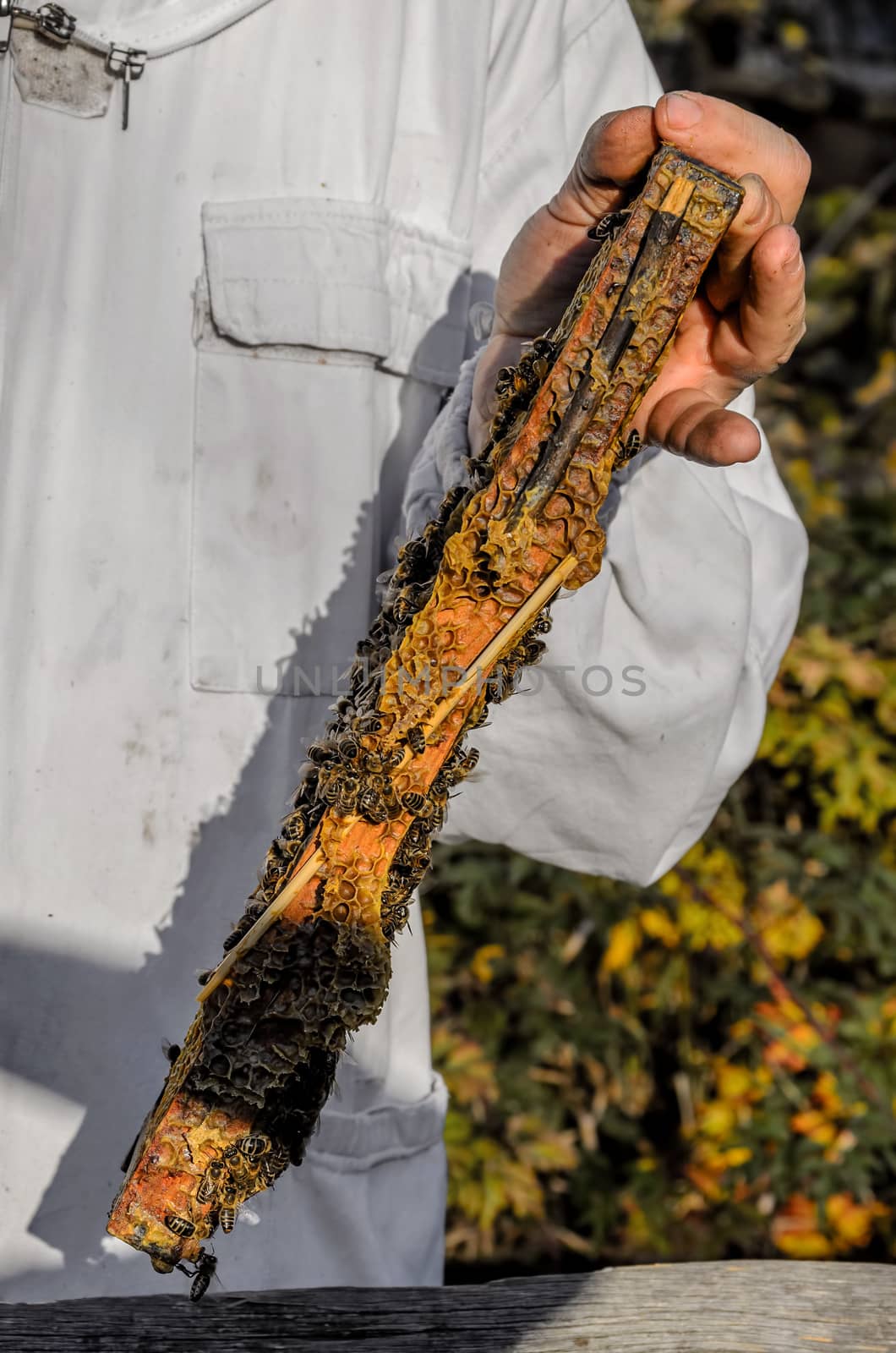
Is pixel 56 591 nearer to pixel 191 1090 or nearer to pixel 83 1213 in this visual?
pixel 191 1090

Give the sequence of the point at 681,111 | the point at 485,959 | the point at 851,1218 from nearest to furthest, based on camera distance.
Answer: the point at 681,111, the point at 851,1218, the point at 485,959

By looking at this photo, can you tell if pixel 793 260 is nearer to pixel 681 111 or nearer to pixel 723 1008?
pixel 681 111

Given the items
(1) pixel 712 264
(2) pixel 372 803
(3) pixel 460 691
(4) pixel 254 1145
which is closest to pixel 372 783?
(2) pixel 372 803

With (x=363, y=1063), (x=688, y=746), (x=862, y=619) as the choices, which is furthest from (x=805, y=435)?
(x=363, y=1063)

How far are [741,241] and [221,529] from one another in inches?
30.7

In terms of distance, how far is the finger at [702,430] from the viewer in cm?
113

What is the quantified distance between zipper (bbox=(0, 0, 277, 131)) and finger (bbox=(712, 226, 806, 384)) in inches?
31.9

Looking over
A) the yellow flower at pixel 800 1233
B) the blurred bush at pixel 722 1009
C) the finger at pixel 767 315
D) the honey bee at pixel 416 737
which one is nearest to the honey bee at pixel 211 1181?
the honey bee at pixel 416 737

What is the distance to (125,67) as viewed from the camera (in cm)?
149

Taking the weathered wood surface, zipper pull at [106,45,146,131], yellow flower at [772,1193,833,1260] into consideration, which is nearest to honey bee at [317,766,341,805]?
the weathered wood surface

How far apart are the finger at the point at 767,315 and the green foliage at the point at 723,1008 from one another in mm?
2291

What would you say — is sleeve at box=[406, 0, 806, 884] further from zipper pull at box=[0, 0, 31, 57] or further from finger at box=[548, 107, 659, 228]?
zipper pull at box=[0, 0, 31, 57]

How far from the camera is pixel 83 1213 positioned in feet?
5.07

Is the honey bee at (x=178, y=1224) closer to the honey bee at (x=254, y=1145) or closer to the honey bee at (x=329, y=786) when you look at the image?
the honey bee at (x=254, y=1145)
